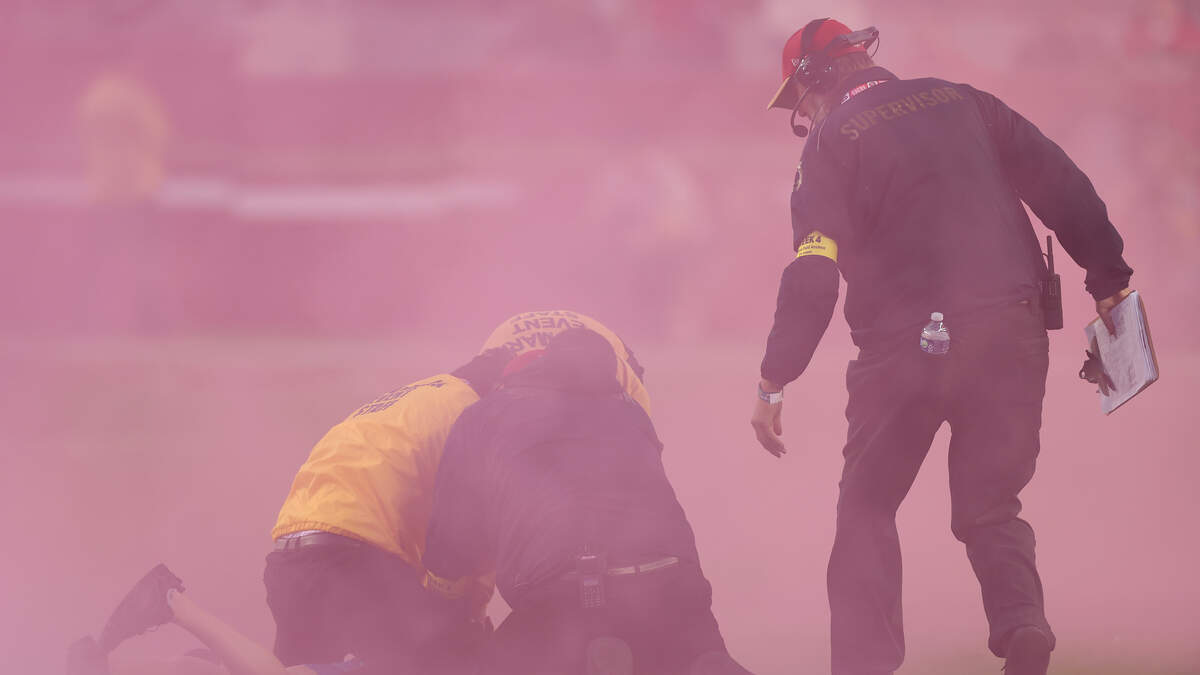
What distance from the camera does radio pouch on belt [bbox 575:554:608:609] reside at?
8.20ft

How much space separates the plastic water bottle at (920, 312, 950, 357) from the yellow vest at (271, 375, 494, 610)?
1190mm

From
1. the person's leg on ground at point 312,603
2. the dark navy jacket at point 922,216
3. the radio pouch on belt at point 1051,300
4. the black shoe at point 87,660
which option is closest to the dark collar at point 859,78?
the dark navy jacket at point 922,216

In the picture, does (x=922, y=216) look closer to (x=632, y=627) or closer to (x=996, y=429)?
(x=996, y=429)

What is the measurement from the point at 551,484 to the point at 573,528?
13cm

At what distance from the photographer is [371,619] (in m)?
2.90

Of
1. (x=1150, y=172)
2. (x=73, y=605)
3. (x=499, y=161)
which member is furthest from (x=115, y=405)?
(x=1150, y=172)

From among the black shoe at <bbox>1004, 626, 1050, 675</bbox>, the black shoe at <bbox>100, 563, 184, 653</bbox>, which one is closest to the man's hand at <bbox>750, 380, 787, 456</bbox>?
the black shoe at <bbox>1004, 626, 1050, 675</bbox>

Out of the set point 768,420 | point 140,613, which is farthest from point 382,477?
point 768,420

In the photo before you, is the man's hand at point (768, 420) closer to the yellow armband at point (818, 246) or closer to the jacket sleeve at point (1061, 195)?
the yellow armband at point (818, 246)

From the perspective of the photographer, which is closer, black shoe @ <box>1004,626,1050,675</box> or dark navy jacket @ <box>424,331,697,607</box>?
black shoe @ <box>1004,626,1050,675</box>

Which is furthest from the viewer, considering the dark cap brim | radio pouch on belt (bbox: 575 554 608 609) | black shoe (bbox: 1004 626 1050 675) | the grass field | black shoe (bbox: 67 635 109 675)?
the grass field

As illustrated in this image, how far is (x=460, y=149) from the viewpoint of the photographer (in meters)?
12.2

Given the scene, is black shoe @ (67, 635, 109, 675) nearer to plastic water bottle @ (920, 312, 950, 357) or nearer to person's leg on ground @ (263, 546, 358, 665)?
person's leg on ground @ (263, 546, 358, 665)

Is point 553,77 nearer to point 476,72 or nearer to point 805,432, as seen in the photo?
point 476,72
